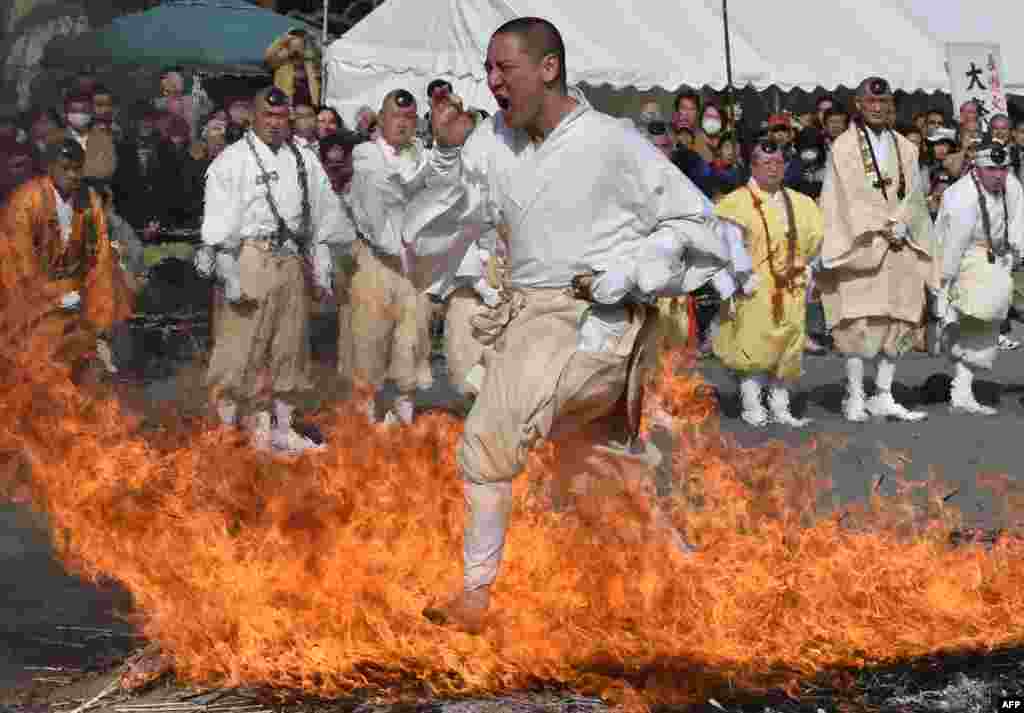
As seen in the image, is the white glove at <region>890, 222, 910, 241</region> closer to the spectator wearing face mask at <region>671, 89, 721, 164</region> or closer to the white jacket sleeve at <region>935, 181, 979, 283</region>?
the white jacket sleeve at <region>935, 181, 979, 283</region>

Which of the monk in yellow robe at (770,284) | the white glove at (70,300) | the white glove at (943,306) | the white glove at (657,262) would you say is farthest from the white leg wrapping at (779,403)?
the white glove at (657,262)

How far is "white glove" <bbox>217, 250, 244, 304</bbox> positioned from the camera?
9.74 m

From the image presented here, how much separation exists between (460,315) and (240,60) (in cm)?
730

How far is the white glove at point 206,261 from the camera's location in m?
9.70

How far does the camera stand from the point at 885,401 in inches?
458

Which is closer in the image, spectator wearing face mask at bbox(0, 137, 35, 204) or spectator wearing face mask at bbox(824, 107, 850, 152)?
spectator wearing face mask at bbox(0, 137, 35, 204)

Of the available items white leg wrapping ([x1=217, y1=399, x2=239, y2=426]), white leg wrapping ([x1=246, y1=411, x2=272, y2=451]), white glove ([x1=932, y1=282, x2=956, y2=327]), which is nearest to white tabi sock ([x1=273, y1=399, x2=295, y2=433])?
white leg wrapping ([x1=246, y1=411, x2=272, y2=451])

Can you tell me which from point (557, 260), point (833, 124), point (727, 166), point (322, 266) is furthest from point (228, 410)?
point (833, 124)

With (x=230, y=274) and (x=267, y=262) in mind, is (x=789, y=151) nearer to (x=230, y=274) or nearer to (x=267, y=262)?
(x=267, y=262)

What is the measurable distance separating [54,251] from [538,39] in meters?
5.33

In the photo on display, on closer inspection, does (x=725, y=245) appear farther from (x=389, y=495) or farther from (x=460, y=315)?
(x=460, y=315)

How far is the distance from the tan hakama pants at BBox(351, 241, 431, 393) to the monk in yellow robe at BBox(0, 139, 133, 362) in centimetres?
148

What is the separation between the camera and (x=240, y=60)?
16.4m

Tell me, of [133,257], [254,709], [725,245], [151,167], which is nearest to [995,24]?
[151,167]
